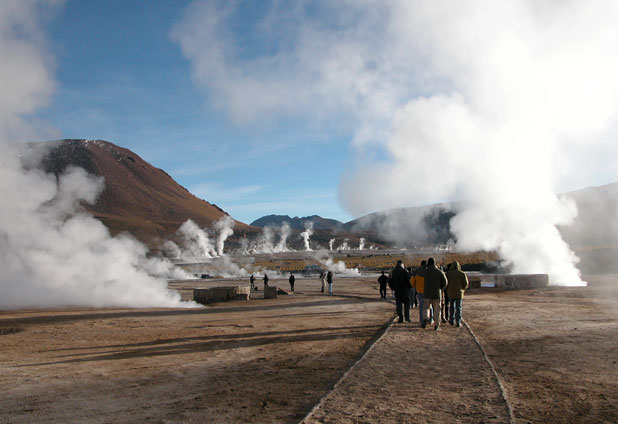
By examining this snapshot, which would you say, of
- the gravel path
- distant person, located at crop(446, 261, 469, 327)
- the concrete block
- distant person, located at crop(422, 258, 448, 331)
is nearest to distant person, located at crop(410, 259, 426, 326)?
distant person, located at crop(422, 258, 448, 331)

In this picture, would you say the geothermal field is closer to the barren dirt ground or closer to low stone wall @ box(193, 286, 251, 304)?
the barren dirt ground

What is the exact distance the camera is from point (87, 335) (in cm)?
1408

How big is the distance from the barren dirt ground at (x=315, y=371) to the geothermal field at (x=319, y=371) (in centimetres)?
3

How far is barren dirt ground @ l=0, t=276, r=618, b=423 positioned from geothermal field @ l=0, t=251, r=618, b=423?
3 centimetres

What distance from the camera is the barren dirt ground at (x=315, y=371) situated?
5824 millimetres

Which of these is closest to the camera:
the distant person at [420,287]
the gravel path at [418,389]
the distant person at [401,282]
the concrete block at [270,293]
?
the gravel path at [418,389]

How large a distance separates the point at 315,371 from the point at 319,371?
0.24ft

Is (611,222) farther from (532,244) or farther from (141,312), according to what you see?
(141,312)

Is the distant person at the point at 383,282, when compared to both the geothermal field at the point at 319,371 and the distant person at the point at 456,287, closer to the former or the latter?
the geothermal field at the point at 319,371

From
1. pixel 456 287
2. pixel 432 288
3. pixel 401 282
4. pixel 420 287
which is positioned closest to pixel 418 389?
pixel 432 288

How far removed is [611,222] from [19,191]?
158 m

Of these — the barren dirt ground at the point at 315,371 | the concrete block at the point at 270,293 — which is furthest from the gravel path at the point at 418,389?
the concrete block at the point at 270,293

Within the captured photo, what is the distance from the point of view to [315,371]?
8.12 m

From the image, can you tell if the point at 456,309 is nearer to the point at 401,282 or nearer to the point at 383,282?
the point at 401,282
